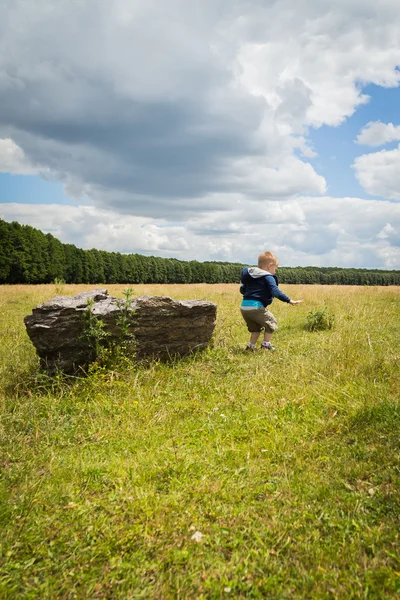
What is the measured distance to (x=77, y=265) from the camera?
54.2 metres

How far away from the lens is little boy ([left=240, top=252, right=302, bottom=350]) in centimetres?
796

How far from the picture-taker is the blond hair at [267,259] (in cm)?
829

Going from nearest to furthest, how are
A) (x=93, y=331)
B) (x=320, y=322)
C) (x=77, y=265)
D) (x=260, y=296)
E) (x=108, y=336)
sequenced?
(x=93, y=331) → (x=108, y=336) → (x=260, y=296) → (x=320, y=322) → (x=77, y=265)

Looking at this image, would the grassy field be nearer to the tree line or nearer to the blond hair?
the blond hair

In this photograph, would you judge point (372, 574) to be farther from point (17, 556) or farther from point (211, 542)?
point (17, 556)

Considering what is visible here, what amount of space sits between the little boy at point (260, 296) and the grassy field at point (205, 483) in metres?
2.04

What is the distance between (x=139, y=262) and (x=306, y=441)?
6660 centimetres

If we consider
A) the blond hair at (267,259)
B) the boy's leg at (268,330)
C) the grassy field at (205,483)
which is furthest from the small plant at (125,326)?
the blond hair at (267,259)

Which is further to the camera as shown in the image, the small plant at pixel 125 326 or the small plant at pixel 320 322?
the small plant at pixel 320 322

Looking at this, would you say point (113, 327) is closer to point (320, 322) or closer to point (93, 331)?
point (93, 331)

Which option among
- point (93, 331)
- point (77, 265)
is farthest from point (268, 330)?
point (77, 265)

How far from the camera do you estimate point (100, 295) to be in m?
7.02

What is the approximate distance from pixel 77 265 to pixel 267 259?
1988 inches

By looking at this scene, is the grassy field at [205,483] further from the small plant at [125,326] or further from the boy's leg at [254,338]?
the boy's leg at [254,338]
